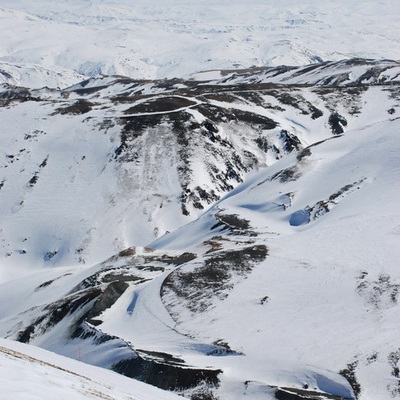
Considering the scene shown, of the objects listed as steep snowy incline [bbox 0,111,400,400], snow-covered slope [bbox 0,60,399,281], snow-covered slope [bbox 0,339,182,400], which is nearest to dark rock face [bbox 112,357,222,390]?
steep snowy incline [bbox 0,111,400,400]

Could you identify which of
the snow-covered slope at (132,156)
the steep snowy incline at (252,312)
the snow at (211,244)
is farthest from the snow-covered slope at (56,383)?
the snow-covered slope at (132,156)

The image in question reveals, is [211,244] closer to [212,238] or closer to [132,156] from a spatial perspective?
[212,238]

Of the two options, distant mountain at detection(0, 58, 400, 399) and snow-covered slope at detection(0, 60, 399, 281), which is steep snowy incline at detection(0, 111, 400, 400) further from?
snow-covered slope at detection(0, 60, 399, 281)

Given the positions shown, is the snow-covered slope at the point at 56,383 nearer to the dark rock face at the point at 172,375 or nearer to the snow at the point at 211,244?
the snow at the point at 211,244

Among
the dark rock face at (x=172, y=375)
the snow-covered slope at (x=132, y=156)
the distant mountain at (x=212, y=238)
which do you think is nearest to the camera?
the dark rock face at (x=172, y=375)

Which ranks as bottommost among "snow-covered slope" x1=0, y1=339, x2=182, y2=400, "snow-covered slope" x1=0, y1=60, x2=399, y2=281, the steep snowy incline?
"snow-covered slope" x1=0, y1=60, x2=399, y2=281

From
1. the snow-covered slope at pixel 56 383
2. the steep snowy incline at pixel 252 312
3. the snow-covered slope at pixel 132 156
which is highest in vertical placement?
the snow-covered slope at pixel 56 383

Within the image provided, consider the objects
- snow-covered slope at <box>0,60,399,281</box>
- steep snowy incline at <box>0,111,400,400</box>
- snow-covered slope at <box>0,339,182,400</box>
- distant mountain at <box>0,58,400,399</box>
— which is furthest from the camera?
snow-covered slope at <box>0,60,399,281</box>

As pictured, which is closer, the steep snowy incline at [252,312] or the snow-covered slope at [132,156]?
the steep snowy incline at [252,312]
